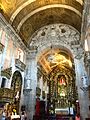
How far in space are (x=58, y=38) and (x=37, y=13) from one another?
3.46 m

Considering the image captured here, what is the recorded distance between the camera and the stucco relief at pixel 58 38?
606 inches

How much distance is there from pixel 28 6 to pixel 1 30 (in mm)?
4124

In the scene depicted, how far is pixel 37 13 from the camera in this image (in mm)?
14789

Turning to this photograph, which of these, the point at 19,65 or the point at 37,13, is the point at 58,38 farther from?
the point at 19,65

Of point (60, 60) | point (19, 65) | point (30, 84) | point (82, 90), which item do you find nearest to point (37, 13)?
point (19, 65)

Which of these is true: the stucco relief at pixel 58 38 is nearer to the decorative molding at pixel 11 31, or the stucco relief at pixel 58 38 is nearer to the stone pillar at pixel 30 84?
the stone pillar at pixel 30 84

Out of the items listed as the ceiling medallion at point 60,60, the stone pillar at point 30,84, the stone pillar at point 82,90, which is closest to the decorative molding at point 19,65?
the stone pillar at point 30,84

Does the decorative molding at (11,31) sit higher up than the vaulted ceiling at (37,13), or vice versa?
the vaulted ceiling at (37,13)

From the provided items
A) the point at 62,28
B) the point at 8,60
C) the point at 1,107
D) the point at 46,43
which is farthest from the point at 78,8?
the point at 1,107

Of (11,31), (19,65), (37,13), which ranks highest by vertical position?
(37,13)

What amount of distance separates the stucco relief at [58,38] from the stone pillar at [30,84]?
4.62ft

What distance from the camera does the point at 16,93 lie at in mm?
12617

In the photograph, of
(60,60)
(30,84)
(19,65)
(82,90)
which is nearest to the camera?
(82,90)

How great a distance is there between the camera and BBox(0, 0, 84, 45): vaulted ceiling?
12655 mm
